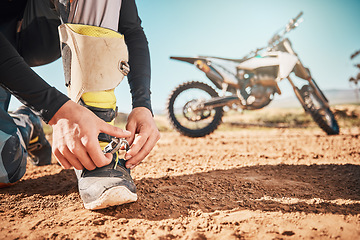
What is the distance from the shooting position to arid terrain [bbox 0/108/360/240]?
595 mm

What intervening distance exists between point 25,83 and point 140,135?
38 centimetres

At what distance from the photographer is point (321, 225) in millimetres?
616

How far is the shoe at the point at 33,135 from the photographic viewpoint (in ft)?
4.01

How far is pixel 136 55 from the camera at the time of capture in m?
1.03

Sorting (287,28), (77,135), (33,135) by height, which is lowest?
(33,135)

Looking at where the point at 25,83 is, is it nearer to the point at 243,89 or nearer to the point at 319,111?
the point at 243,89

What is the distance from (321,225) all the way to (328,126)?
313 centimetres

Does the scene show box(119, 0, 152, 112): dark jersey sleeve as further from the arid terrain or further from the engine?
the engine

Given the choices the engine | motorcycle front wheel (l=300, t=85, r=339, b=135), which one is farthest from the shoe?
motorcycle front wheel (l=300, t=85, r=339, b=135)

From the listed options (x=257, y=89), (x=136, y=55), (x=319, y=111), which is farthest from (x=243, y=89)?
(x=136, y=55)

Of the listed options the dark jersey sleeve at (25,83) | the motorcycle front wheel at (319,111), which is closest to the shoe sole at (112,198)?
the dark jersey sleeve at (25,83)

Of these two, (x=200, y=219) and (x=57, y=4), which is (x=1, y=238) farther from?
(x=57, y=4)

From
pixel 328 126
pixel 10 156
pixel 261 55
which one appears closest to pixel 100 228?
pixel 10 156

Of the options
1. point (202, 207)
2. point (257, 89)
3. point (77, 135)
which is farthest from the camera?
point (257, 89)
